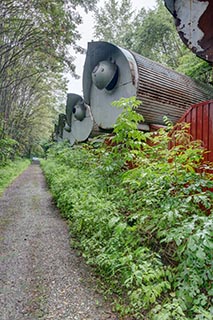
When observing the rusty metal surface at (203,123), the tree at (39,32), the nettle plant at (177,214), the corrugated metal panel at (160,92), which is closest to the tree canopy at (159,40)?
the tree at (39,32)

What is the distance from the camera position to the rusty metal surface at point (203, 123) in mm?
3104

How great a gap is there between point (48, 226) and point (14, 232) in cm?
61

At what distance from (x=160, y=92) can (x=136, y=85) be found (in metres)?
0.64

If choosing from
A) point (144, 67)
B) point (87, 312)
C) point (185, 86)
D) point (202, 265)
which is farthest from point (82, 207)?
point (185, 86)

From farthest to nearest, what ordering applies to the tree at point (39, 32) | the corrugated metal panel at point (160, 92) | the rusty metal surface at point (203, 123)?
the tree at point (39, 32) → the corrugated metal panel at point (160, 92) → the rusty metal surface at point (203, 123)

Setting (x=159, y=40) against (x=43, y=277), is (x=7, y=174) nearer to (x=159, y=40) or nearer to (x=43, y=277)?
(x=43, y=277)

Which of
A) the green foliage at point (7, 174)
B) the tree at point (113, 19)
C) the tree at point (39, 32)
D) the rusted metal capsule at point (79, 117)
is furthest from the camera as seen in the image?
the tree at point (113, 19)

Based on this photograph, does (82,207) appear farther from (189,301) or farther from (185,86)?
(185,86)

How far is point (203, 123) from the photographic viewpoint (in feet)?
10.5

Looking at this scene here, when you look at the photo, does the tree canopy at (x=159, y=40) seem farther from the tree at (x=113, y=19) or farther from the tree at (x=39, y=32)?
the tree at (x=39, y=32)

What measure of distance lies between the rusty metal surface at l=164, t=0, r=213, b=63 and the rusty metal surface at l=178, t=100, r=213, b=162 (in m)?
1.09

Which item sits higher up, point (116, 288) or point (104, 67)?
point (104, 67)

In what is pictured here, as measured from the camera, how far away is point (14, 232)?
4.04 meters

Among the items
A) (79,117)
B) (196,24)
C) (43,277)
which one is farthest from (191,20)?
(79,117)
